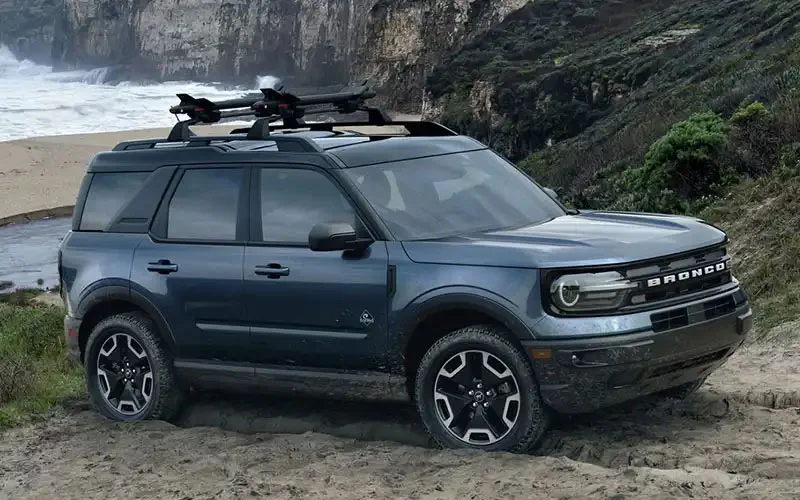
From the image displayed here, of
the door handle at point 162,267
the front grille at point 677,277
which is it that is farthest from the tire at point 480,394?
the door handle at point 162,267

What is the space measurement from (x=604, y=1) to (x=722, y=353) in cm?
5218

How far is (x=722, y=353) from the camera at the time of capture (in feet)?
21.8

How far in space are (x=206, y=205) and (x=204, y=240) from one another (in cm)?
23

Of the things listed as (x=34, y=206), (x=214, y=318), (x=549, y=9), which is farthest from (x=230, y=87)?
(x=214, y=318)

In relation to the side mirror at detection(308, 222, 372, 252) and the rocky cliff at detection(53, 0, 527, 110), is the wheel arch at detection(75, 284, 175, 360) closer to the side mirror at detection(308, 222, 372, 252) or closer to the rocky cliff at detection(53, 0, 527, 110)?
the side mirror at detection(308, 222, 372, 252)

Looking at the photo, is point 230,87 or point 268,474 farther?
point 230,87

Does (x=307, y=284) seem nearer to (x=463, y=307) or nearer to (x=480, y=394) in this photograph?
(x=463, y=307)

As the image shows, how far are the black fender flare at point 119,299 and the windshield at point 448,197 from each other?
1611 millimetres

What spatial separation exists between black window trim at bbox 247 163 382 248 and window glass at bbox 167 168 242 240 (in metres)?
0.12

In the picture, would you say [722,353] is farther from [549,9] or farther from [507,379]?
[549,9]

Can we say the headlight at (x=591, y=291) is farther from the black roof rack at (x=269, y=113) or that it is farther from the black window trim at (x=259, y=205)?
the black roof rack at (x=269, y=113)

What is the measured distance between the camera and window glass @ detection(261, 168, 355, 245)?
23.4 ft

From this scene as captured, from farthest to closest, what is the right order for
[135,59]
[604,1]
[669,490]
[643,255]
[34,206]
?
[135,59]
[604,1]
[34,206]
[643,255]
[669,490]

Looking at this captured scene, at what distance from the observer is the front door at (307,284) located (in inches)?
268
